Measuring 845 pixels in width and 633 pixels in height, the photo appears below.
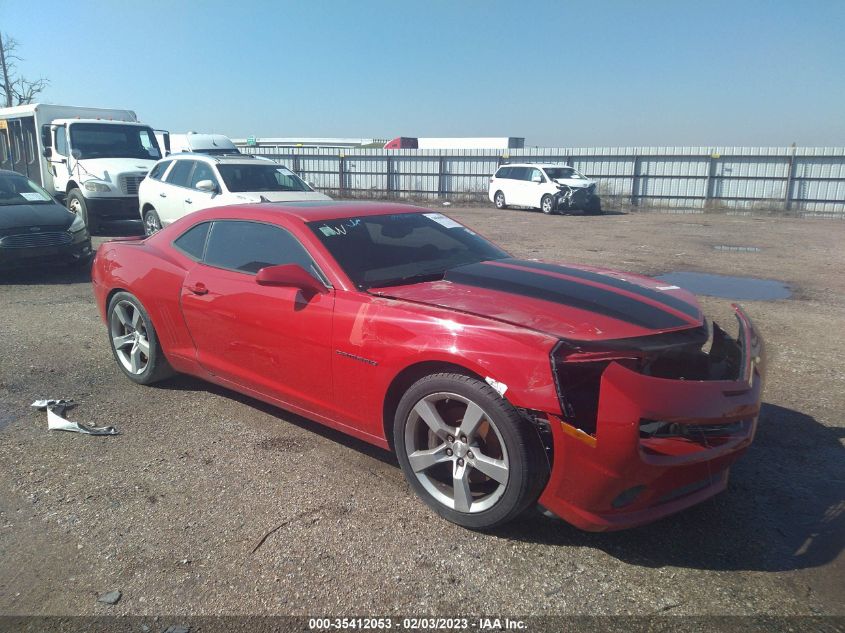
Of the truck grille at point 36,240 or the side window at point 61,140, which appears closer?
the truck grille at point 36,240

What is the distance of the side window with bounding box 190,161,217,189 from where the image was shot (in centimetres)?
1098

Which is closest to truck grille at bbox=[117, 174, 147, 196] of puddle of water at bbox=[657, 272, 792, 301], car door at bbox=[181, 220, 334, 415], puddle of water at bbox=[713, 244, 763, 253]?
car door at bbox=[181, 220, 334, 415]

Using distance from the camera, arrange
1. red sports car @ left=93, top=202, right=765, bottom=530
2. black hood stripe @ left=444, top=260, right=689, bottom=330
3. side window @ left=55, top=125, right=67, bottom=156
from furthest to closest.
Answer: side window @ left=55, top=125, right=67, bottom=156
black hood stripe @ left=444, top=260, right=689, bottom=330
red sports car @ left=93, top=202, right=765, bottom=530

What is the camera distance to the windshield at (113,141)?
14.1 metres

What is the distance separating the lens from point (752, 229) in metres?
18.1

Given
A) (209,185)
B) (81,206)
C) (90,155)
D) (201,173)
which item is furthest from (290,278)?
(90,155)

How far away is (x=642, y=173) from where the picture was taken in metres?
25.7

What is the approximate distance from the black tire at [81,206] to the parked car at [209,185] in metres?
2.23

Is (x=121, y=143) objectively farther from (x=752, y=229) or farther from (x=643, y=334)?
(x=752, y=229)

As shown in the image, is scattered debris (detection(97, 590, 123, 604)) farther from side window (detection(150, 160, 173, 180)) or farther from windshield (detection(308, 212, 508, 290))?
side window (detection(150, 160, 173, 180))

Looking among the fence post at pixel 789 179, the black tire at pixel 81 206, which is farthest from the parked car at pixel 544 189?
the black tire at pixel 81 206

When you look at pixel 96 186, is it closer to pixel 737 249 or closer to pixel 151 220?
pixel 151 220

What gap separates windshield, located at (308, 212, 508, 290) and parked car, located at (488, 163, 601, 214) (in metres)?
18.6

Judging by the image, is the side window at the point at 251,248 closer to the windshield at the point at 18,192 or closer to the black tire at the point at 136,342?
the black tire at the point at 136,342
